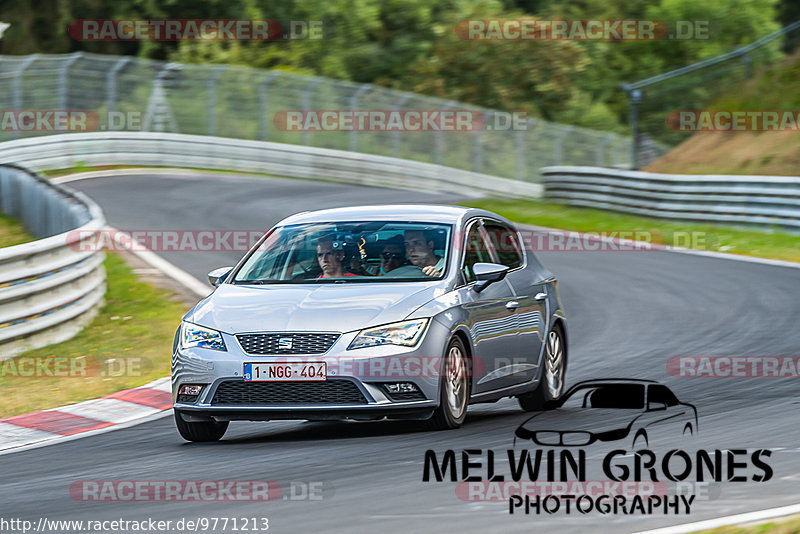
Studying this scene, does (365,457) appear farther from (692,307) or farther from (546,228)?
(546,228)

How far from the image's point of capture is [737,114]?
33625 mm

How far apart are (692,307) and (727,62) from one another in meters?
20.3

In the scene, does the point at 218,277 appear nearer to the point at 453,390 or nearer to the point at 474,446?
the point at 453,390

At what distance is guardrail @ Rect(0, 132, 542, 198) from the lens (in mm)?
36688

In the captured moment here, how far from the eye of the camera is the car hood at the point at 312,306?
27.4ft

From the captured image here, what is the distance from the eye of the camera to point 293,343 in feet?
27.2

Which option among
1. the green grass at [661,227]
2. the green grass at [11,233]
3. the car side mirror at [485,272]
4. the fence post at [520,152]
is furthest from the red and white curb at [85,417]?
the fence post at [520,152]

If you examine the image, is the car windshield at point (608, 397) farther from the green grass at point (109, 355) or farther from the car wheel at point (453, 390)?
the green grass at point (109, 355)

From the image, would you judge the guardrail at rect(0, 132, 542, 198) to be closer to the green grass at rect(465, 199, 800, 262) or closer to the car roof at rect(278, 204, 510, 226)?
the green grass at rect(465, 199, 800, 262)

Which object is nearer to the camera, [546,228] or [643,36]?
[546,228]

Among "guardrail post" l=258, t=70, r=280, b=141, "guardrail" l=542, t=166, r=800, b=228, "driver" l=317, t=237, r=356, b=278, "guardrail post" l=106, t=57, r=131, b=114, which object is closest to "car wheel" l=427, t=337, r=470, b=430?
"driver" l=317, t=237, r=356, b=278

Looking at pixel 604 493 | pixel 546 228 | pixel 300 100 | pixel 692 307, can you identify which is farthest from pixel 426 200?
pixel 604 493

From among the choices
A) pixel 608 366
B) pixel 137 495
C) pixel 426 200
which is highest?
pixel 137 495

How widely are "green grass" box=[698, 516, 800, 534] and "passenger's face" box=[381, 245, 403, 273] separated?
13.1ft
